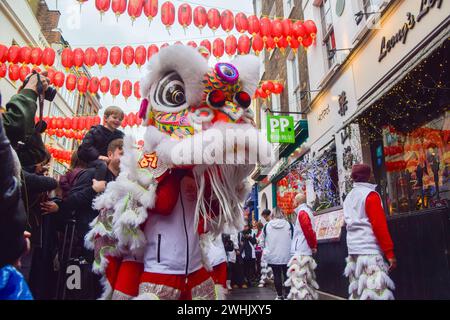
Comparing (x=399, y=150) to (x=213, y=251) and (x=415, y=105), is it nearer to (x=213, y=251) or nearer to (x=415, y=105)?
(x=415, y=105)

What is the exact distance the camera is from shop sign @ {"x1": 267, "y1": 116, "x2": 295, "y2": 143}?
979cm

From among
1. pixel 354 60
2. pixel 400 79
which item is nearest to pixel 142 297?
pixel 400 79

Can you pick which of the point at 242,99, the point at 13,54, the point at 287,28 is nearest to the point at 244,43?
the point at 287,28

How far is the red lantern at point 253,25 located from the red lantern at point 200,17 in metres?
0.95

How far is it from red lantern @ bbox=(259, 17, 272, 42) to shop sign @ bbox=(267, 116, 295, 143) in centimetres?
327

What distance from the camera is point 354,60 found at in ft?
23.8

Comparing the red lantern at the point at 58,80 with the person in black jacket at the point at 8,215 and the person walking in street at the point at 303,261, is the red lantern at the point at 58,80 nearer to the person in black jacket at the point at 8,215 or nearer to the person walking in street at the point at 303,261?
the person walking in street at the point at 303,261

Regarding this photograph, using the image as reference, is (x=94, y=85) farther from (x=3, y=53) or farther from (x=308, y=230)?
(x=308, y=230)

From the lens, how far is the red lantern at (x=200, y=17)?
655 centimetres

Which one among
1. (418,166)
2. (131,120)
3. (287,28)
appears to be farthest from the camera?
(131,120)

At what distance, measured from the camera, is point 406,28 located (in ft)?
17.5

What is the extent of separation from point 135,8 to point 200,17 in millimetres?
1273

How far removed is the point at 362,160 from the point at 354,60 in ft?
7.54

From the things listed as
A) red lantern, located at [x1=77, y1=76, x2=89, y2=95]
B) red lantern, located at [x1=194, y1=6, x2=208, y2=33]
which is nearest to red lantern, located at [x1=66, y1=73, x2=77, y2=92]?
A: red lantern, located at [x1=77, y1=76, x2=89, y2=95]
